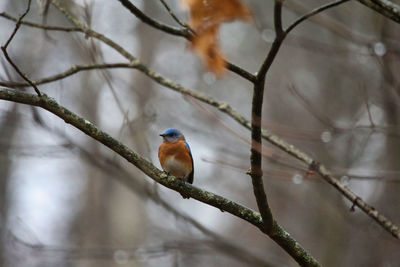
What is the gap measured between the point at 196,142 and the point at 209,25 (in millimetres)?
5465

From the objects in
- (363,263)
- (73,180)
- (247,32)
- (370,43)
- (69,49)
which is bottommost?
(363,263)

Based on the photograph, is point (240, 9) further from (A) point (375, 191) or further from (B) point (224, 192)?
(B) point (224, 192)

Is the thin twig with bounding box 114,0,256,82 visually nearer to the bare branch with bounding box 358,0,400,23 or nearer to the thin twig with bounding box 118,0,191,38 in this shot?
the thin twig with bounding box 118,0,191,38

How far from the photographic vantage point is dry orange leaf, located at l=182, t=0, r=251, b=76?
66.5 inches

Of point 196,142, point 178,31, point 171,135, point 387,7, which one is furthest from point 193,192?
point 196,142

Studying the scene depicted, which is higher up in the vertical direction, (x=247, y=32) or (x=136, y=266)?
(x=247, y=32)

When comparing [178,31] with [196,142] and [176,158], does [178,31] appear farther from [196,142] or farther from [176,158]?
[196,142]

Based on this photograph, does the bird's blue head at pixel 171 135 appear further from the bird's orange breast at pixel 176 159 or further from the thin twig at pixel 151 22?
the thin twig at pixel 151 22

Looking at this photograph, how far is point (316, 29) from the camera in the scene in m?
11.5

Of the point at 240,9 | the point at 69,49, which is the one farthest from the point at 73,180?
the point at 240,9

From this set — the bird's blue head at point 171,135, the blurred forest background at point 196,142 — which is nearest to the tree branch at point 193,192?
the blurred forest background at point 196,142

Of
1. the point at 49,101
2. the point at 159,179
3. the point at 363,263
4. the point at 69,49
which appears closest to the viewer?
the point at 49,101

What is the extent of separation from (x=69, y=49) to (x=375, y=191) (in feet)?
24.9

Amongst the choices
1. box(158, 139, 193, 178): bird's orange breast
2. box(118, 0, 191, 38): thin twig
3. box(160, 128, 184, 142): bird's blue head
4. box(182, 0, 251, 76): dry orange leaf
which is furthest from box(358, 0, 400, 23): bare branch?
box(160, 128, 184, 142): bird's blue head
